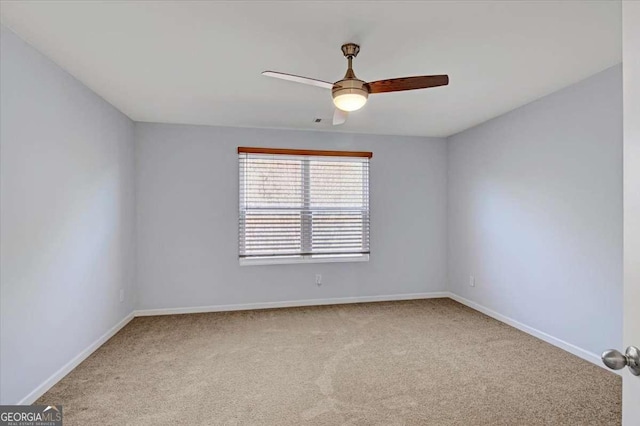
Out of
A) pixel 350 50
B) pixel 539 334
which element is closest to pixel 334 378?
pixel 539 334

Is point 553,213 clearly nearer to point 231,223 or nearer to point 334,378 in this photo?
point 334,378

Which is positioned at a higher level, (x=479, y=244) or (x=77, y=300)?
(x=479, y=244)

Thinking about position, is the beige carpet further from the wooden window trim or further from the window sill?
the wooden window trim

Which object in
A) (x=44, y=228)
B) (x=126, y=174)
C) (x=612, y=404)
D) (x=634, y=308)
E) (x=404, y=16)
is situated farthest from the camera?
(x=126, y=174)

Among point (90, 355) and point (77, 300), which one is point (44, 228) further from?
point (90, 355)

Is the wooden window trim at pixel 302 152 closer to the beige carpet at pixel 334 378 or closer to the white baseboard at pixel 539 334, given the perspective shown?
the beige carpet at pixel 334 378

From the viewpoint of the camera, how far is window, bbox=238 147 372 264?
444 cm

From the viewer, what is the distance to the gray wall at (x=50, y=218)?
2082mm

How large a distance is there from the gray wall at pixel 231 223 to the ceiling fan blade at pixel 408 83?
8.10 feet

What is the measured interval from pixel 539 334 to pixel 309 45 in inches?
136

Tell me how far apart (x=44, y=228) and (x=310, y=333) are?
2.47 metres

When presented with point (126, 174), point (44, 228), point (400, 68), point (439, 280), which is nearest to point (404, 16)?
point (400, 68)

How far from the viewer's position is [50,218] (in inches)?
98.2

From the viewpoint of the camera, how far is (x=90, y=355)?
3.03m
